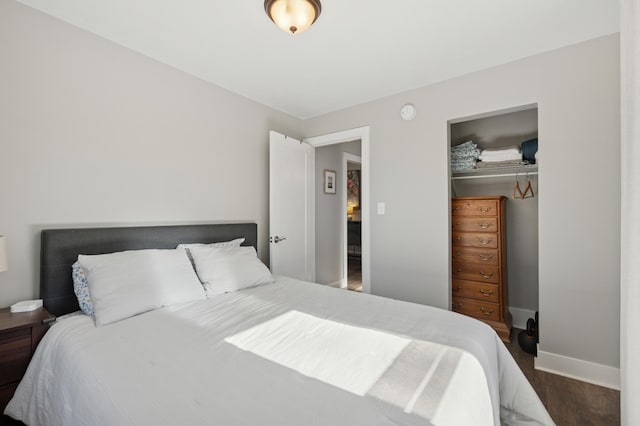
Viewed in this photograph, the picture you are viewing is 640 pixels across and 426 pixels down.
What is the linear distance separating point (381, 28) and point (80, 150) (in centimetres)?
228

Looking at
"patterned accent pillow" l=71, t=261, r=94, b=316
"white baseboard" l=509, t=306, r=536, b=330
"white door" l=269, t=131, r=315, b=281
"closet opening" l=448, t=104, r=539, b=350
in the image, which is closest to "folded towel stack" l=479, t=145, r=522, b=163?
"closet opening" l=448, t=104, r=539, b=350

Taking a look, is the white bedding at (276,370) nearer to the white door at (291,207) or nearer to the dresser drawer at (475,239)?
the white door at (291,207)

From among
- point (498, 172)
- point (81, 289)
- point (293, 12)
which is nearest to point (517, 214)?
point (498, 172)

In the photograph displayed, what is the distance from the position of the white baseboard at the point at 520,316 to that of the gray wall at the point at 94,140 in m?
3.36

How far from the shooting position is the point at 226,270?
2.24 meters

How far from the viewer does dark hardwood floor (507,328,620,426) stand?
5.72ft

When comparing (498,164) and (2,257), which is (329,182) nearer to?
(498,164)

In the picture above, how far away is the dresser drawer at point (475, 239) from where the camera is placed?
2902mm

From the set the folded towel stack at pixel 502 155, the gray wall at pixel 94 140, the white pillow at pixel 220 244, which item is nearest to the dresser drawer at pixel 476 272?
the folded towel stack at pixel 502 155

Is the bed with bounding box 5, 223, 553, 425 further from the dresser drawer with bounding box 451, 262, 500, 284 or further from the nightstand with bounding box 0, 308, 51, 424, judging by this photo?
the dresser drawer with bounding box 451, 262, 500, 284

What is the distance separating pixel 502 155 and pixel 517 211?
813 mm

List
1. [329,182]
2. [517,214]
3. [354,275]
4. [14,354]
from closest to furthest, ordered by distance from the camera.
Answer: [14,354]
[517,214]
[329,182]
[354,275]

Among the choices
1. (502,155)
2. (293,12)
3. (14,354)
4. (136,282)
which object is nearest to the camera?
(14,354)

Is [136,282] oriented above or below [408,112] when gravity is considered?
below
